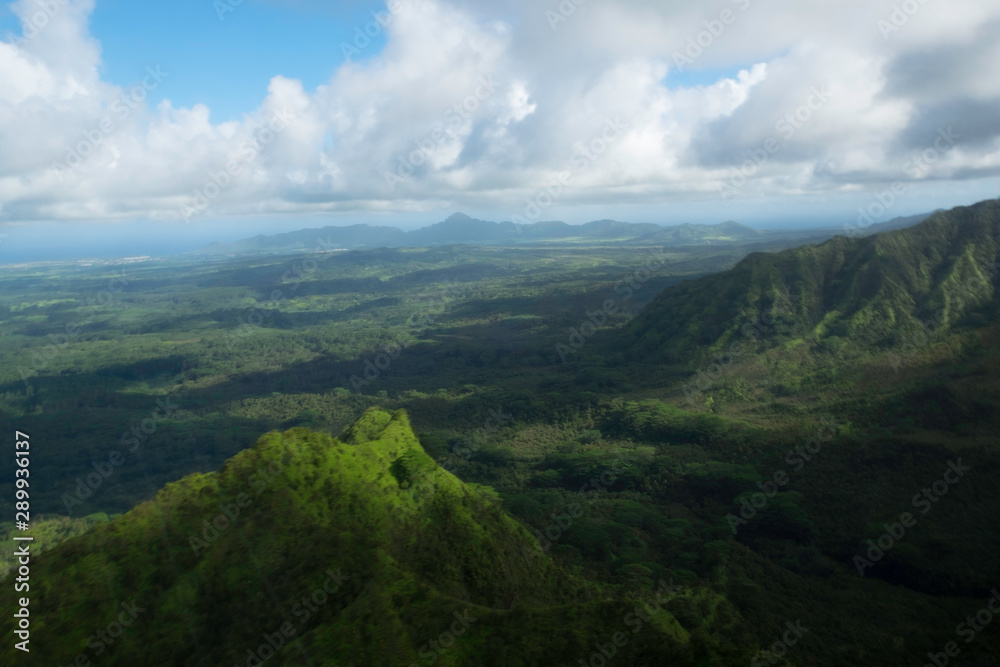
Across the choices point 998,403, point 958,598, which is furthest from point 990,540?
point 998,403

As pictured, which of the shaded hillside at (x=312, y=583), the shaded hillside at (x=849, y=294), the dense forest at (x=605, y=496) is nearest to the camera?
the shaded hillside at (x=312, y=583)

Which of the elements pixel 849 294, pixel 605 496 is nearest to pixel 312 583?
pixel 605 496

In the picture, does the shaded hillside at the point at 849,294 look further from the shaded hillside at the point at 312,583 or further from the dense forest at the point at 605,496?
the shaded hillside at the point at 312,583

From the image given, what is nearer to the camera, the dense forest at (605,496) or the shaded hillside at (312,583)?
the shaded hillside at (312,583)

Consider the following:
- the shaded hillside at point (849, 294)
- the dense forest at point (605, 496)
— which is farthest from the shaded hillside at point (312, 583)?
the shaded hillside at point (849, 294)

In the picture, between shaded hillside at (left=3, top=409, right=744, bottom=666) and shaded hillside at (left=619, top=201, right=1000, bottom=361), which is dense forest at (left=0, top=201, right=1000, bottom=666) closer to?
shaded hillside at (left=3, top=409, right=744, bottom=666)

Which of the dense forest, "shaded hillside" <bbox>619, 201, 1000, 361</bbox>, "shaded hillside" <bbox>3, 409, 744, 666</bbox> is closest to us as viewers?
"shaded hillside" <bbox>3, 409, 744, 666</bbox>

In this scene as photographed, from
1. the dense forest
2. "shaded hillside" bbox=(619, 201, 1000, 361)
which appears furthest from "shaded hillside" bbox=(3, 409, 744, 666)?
"shaded hillside" bbox=(619, 201, 1000, 361)

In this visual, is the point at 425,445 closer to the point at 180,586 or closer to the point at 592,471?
the point at 592,471

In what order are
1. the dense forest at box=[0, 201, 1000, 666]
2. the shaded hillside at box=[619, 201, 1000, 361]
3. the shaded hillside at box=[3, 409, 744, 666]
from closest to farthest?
the shaded hillside at box=[3, 409, 744, 666] → the dense forest at box=[0, 201, 1000, 666] → the shaded hillside at box=[619, 201, 1000, 361]
